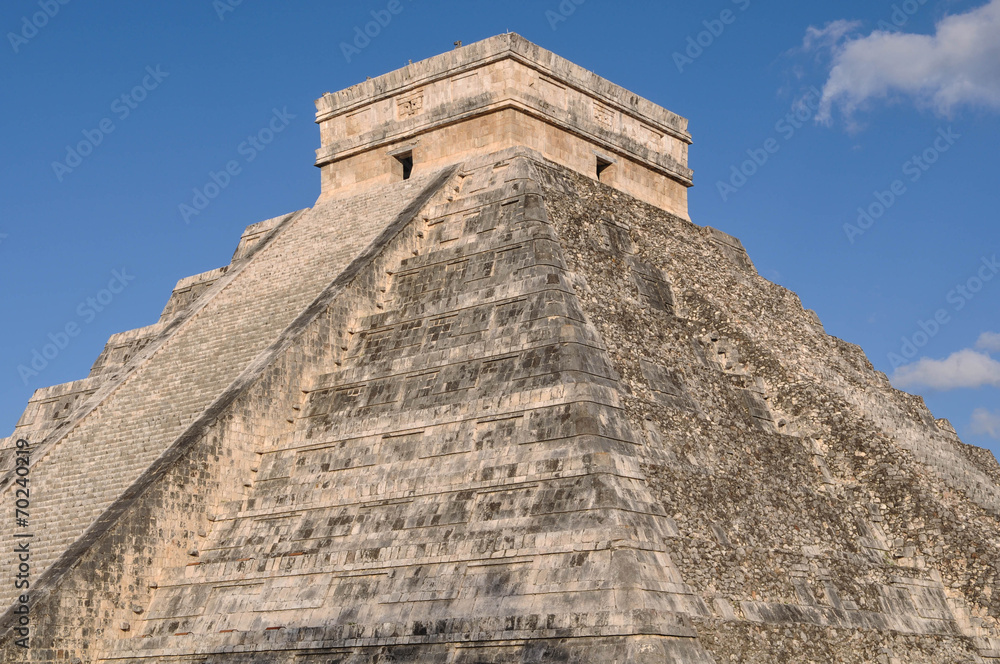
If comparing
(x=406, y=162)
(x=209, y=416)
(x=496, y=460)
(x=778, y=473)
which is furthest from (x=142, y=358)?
(x=778, y=473)

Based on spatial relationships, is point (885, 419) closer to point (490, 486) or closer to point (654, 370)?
point (654, 370)

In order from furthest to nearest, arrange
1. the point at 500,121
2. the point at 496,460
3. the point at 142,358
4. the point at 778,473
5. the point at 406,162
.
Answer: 1. the point at 406,162
2. the point at 500,121
3. the point at 142,358
4. the point at 778,473
5. the point at 496,460

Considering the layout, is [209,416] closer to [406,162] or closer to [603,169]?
[406,162]

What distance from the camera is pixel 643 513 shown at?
44.6 feet

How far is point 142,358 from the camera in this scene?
1919 centimetres

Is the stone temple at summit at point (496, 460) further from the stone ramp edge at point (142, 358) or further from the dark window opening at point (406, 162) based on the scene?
the dark window opening at point (406, 162)

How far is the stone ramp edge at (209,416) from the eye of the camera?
46.1ft

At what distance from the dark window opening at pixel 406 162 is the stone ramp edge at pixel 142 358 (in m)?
2.06

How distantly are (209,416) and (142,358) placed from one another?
3.61 m

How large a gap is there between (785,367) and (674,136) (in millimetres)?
6339

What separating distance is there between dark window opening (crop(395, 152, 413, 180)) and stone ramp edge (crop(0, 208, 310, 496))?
6.77 ft

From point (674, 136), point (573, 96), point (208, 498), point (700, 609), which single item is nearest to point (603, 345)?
point (700, 609)

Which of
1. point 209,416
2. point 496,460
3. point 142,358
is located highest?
point 142,358

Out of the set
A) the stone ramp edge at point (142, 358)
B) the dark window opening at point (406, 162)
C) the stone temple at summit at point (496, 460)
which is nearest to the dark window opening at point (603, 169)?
the stone temple at summit at point (496, 460)
